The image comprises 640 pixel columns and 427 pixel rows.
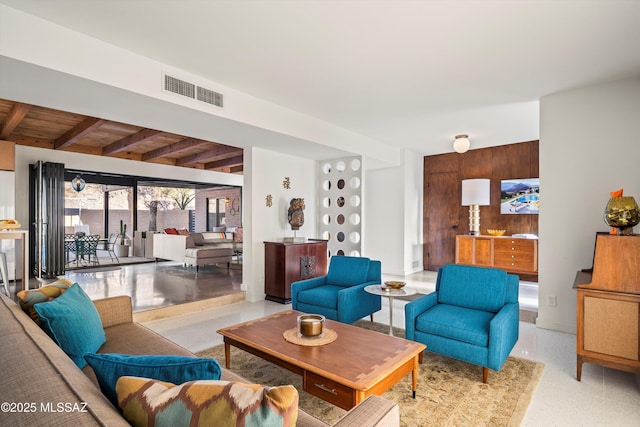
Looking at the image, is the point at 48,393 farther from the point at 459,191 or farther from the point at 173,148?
the point at 459,191

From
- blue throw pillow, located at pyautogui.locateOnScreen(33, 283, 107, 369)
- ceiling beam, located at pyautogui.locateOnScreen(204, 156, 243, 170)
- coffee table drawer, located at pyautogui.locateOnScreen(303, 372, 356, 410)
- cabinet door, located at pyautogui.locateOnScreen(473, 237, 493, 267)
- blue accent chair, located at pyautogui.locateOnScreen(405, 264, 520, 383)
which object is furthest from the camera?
ceiling beam, located at pyautogui.locateOnScreen(204, 156, 243, 170)

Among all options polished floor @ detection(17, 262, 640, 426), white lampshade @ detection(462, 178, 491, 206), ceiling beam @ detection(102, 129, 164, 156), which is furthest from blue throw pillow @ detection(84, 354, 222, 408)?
white lampshade @ detection(462, 178, 491, 206)

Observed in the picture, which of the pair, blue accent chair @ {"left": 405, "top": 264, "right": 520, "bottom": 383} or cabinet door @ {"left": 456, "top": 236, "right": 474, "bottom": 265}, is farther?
cabinet door @ {"left": 456, "top": 236, "right": 474, "bottom": 265}

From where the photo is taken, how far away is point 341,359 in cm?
203

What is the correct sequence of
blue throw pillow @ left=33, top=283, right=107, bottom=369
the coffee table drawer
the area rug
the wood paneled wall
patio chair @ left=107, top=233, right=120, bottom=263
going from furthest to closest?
patio chair @ left=107, top=233, right=120, bottom=263 → the wood paneled wall → the area rug → the coffee table drawer → blue throw pillow @ left=33, top=283, right=107, bottom=369

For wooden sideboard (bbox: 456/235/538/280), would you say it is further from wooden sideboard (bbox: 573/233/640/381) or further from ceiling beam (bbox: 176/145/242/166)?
ceiling beam (bbox: 176/145/242/166)

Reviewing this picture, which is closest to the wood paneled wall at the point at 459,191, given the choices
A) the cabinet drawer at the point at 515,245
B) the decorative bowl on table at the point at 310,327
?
the cabinet drawer at the point at 515,245

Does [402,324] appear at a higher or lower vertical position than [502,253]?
lower

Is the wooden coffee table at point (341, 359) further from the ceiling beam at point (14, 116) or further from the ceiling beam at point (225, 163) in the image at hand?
the ceiling beam at point (225, 163)

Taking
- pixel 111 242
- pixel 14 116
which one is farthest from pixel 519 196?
pixel 111 242

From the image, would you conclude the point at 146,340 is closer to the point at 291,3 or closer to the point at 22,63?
the point at 22,63

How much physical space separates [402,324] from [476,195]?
358 centimetres

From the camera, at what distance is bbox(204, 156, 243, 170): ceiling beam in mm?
8007

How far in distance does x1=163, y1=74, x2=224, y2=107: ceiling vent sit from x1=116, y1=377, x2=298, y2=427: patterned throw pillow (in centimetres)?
294
